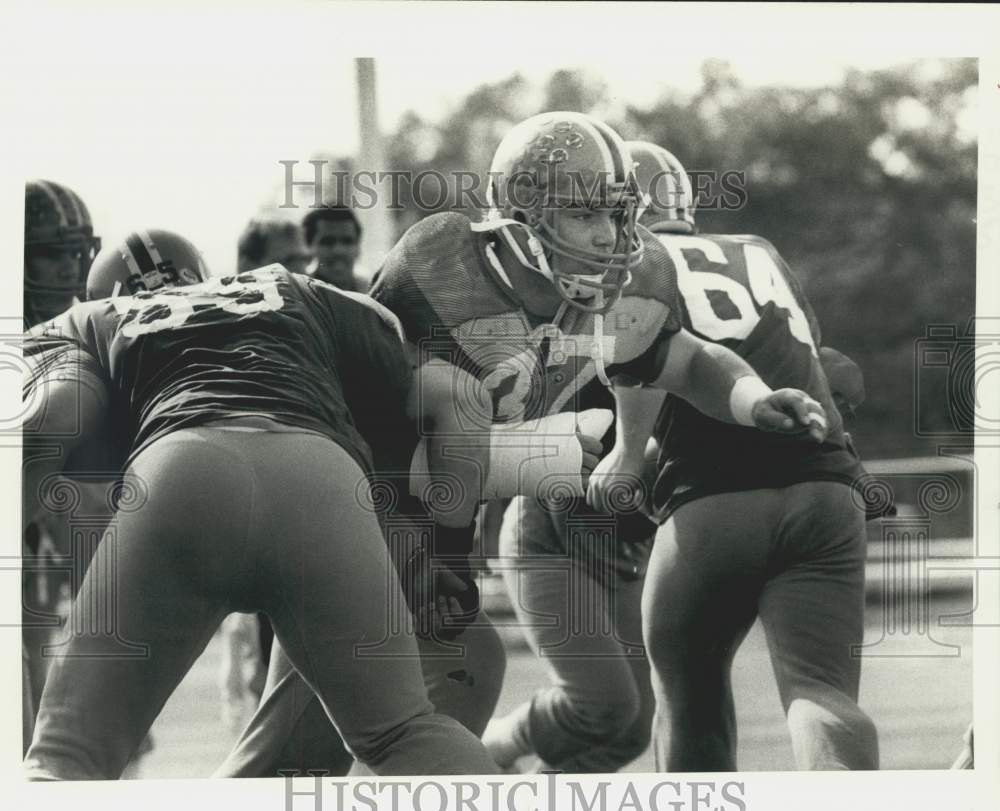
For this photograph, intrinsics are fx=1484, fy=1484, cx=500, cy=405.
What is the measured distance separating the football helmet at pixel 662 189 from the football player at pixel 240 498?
0.61 m

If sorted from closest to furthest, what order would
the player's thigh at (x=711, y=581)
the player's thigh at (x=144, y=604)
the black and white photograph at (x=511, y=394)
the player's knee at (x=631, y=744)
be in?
1. the player's thigh at (x=144, y=604)
2. the black and white photograph at (x=511, y=394)
3. the player's thigh at (x=711, y=581)
4. the player's knee at (x=631, y=744)

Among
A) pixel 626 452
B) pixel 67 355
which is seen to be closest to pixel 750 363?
pixel 626 452

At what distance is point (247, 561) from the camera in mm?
3254

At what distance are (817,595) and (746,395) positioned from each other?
51cm

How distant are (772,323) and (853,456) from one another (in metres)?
0.38

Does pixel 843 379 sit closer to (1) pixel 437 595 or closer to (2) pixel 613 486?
(2) pixel 613 486

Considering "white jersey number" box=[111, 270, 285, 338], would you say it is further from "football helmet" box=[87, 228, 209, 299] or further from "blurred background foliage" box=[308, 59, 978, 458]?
"blurred background foliage" box=[308, 59, 978, 458]

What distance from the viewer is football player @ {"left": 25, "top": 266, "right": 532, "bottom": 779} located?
10.6ft

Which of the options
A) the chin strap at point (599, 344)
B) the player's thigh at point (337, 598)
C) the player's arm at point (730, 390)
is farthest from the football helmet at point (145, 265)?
the player's arm at point (730, 390)

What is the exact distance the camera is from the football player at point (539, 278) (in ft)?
11.3

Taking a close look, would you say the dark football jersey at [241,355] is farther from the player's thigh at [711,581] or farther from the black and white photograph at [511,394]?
the player's thigh at [711,581]

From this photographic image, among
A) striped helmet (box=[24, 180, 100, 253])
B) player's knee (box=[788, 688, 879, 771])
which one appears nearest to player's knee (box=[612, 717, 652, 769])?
player's knee (box=[788, 688, 879, 771])

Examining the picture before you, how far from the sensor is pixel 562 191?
3.44 meters

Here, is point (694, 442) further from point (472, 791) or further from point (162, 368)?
point (162, 368)
